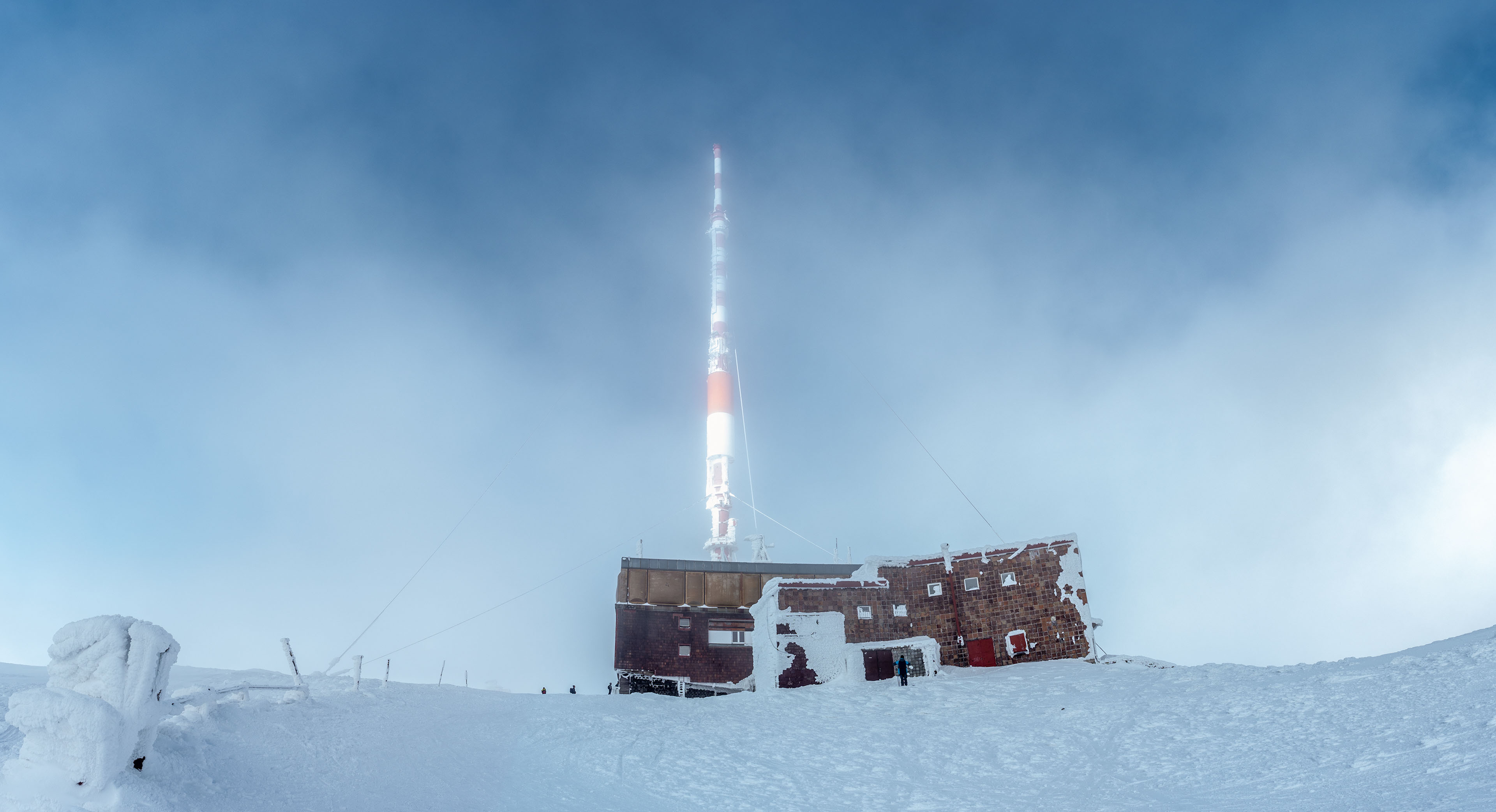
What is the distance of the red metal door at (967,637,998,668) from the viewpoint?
39750mm

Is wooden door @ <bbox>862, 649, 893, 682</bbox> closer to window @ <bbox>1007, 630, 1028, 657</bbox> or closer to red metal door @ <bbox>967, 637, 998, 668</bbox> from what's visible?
red metal door @ <bbox>967, 637, 998, 668</bbox>

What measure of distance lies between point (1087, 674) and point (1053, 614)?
7.82 metres

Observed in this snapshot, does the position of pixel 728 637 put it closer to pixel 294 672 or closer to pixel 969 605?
pixel 969 605

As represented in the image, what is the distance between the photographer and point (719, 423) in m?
73.1

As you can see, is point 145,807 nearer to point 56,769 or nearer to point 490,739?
point 56,769

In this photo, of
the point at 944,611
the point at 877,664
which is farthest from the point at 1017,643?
the point at 877,664

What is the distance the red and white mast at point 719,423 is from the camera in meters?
68.4

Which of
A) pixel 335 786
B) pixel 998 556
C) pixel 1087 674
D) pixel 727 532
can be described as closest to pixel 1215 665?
pixel 1087 674

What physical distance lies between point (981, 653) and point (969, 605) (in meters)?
2.46

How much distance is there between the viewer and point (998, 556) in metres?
41.6

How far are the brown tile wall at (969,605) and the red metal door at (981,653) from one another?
0.73ft

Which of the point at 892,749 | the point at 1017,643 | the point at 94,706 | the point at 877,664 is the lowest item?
the point at 892,749

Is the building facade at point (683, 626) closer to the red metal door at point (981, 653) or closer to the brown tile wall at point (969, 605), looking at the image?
the brown tile wall at point (969, 605)

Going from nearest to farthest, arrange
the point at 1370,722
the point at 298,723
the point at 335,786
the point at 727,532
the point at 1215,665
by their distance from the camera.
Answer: the point at 335,786 < the point at 1370,722 < the point at 298,723 < the point at 1215,665 < the point at 727,532
